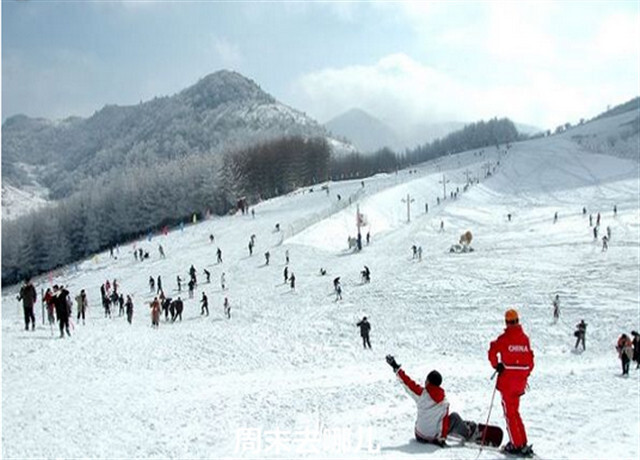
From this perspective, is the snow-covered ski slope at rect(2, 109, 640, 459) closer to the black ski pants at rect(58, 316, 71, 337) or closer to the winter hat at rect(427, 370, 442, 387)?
the black ski pants at rect(58, 316, 71, 337)

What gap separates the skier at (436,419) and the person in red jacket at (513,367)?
Answer: 2.45 ft

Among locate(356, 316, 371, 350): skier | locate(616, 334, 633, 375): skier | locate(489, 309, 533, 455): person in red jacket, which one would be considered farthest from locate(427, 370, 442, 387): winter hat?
locate(356, 316, 371, 350): skier

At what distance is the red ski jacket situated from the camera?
7629 mm

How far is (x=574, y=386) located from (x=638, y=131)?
203966mm

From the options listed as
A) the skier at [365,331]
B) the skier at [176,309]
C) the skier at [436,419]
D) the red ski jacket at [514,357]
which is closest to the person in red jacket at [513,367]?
the red ski jacket at [514,357]

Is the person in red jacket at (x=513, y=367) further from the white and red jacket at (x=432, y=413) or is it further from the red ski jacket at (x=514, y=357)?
the white and red jacket at (x=432, y=413)

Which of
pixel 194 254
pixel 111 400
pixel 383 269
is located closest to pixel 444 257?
pixel 383 269

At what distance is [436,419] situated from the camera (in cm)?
849

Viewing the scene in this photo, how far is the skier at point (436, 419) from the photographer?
27.7 feet

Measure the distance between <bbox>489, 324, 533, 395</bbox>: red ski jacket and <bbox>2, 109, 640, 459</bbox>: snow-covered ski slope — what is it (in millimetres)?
1114

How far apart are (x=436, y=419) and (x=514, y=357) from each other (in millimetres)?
1618

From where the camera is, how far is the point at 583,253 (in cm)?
3981

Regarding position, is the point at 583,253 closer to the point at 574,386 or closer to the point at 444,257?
the point at 444,257

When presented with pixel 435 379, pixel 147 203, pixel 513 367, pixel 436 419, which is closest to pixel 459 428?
pixel 436 419
